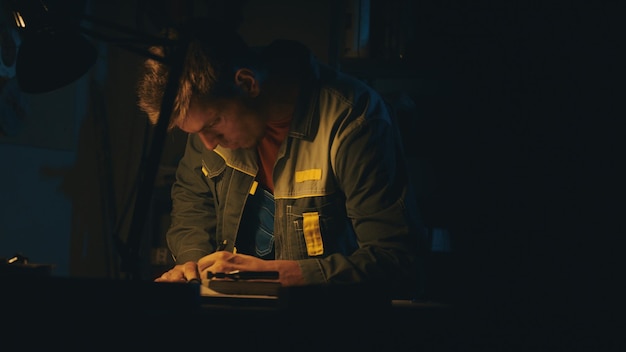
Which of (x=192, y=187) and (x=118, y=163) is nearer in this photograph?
(x=192, y=187)

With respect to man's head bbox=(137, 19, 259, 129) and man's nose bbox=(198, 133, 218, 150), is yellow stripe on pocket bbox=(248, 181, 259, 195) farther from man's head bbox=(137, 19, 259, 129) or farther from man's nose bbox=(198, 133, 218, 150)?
man's head bbox=(137, 19, 259, 129)

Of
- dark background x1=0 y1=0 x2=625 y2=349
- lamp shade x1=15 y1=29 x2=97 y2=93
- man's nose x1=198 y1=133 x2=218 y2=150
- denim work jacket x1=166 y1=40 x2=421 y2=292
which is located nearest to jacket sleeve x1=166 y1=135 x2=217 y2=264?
denim work jacket x1=166 y1=40 x2=421 y2=292

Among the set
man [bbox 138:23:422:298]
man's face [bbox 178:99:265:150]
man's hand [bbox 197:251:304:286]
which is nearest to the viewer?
man's hand [bbox 197:251:304:286]

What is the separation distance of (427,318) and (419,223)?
88 centimetres

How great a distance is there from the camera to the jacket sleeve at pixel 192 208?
2225mm

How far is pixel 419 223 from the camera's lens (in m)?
1.85

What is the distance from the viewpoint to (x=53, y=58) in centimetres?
141

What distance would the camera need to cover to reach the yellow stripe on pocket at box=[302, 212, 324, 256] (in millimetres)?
2033

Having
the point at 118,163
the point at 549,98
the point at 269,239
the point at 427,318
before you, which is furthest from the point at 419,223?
the point at 118,163

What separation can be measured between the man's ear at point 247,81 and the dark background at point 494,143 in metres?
0.61

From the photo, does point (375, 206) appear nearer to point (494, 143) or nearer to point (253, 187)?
point (253, 187)

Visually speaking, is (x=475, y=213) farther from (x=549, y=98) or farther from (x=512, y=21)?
(x=512, y=21)

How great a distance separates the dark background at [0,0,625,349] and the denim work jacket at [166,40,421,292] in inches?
11.3

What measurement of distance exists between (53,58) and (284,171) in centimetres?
80
